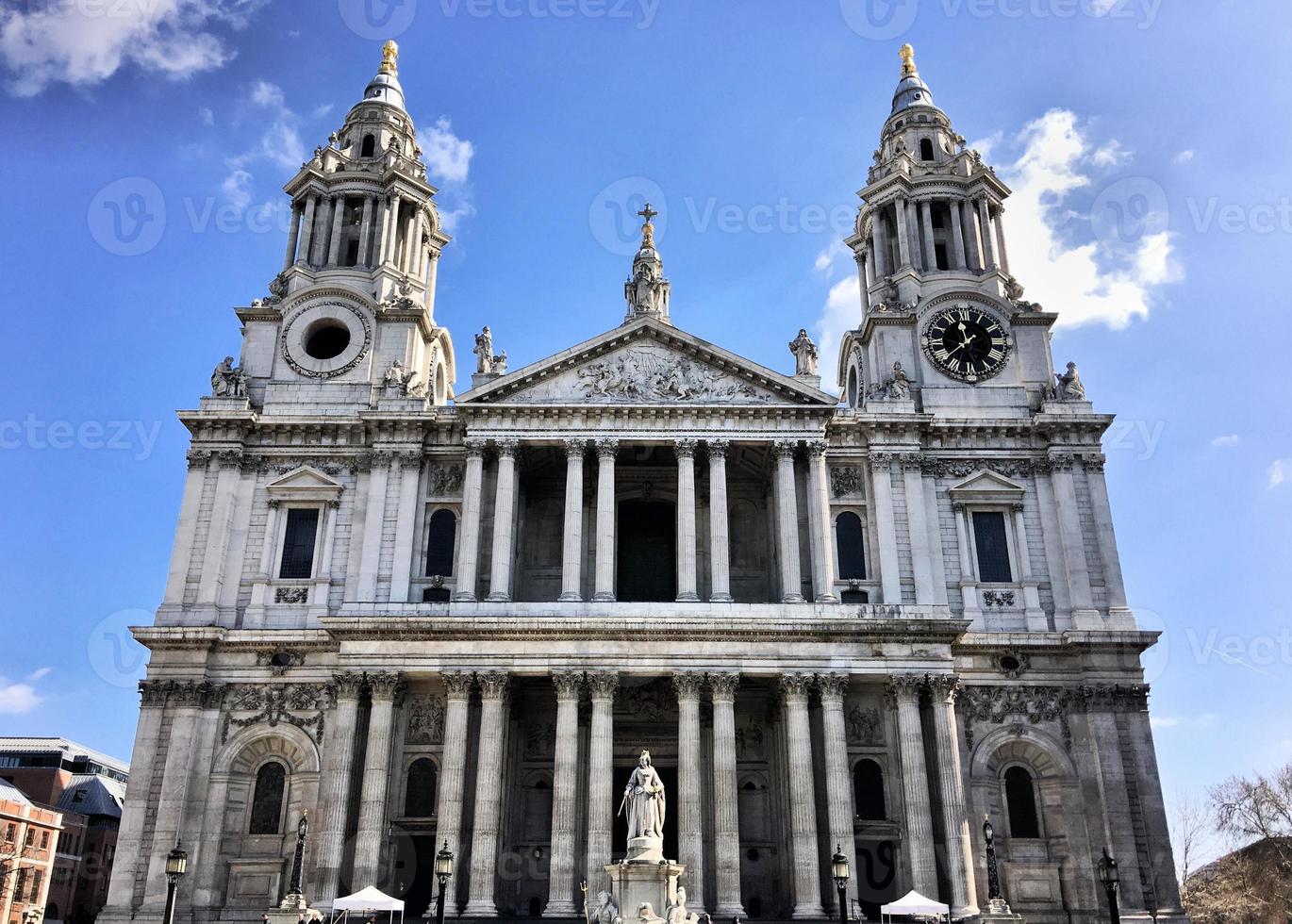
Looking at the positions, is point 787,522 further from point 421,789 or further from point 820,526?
point 421,789

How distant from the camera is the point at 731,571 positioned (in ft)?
137

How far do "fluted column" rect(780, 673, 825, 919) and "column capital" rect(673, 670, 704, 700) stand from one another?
8.86 ft

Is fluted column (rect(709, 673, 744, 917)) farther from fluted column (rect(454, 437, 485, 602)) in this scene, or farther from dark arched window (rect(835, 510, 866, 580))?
fluted column (rect(454, 437, 485, 602))

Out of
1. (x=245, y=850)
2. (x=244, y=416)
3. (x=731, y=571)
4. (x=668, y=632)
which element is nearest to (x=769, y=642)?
(x=668, y=632)

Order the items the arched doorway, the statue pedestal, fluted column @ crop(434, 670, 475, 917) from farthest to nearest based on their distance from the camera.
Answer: the arched doorway
fluted column @ crop(434, 670, 475, 917)
the statue pedestal

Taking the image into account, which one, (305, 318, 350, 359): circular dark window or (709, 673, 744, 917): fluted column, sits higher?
(305, 318, 350, 359): circular dark window

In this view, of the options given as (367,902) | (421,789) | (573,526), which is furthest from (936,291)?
(367,902)

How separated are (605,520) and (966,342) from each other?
662 inches

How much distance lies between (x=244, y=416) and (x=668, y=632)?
59.7ft

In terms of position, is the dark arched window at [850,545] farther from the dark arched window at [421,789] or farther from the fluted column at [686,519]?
the dark arched window at [421,789]

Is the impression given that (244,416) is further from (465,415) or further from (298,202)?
(298,202)

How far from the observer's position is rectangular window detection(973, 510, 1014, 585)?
40.1 m

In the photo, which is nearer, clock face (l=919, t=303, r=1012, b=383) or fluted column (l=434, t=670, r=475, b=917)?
fluted column (l=434, t=670, r=475, b=917)

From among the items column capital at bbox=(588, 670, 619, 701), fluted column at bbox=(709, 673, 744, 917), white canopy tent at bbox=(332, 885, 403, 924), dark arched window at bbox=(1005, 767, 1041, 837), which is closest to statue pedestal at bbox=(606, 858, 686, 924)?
white canopy tent at bbox=(332, 885, 403, 924)
